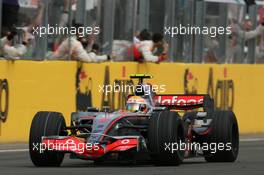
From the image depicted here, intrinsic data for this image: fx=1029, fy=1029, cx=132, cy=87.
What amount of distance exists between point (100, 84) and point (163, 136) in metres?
8.08

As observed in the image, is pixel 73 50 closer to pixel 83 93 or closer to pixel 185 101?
pixel 83 93

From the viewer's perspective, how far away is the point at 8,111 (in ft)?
61.2

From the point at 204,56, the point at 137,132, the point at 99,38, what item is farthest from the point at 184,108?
the point at 204,56

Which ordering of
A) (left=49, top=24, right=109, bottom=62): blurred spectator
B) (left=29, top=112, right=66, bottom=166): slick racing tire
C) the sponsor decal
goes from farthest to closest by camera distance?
1. (left=49, top=24, right=109, bottom=62): blurred spectator
2. the sponsor decal
3. (left=29, top=112, right=66, bottom=166): slick racing tire

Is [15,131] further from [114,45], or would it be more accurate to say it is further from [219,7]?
[219,7]

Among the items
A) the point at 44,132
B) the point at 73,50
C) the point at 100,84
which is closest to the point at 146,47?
the point at 100,84

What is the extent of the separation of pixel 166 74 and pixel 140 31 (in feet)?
3.77

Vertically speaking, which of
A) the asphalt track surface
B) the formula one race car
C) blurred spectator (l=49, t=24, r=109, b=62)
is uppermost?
blurred spectator (l=49, t=24, r=109, b=62)

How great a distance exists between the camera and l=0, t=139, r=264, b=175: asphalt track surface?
Answer: 1277 centimetres

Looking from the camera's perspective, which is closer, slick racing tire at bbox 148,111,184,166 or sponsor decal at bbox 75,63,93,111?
slick racing tire at bbox 148,111,184,166

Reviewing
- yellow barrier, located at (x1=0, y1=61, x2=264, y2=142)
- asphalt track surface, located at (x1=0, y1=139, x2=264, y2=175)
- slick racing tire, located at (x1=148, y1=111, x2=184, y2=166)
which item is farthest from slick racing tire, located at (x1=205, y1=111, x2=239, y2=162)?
yellow barrier, located at (x1=0, y1=61, x2=264, y2=142)

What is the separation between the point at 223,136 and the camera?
14.9 meters

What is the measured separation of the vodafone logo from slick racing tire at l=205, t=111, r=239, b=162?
0.41m

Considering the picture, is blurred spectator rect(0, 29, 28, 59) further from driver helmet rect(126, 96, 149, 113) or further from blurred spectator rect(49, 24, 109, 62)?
driver helmet rect(126, 96, 149, 113)
